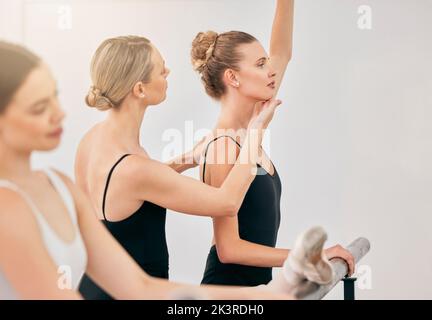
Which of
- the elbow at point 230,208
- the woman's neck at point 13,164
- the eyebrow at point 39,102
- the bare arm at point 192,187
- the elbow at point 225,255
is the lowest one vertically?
the elbow at point 225,255

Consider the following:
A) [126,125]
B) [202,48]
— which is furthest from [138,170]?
[202,48]

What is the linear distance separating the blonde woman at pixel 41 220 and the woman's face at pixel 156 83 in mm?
421

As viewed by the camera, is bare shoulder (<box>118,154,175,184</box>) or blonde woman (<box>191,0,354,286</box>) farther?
blonde woman (<box>191,0,354,286</box>)

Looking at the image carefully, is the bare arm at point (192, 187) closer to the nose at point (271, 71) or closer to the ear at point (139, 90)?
the ear at point (139, 90)

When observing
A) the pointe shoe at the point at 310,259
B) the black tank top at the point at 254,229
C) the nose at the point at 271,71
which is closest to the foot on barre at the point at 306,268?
the pointe shoe at the point at 310,259

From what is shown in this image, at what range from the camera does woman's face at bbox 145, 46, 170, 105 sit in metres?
1.81

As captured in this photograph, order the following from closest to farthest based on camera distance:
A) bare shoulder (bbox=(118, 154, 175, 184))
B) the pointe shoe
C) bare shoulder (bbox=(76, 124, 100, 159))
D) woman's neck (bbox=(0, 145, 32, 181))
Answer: the pointe shoe → woman's neck (bbox=(0, 145, 32, 181)) → bare shoulder (bbox=(118, 154, 175, 184)) → bare shoulder (bbox=(76, 124, 100, 159))

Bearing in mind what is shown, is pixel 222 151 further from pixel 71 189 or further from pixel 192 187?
pixel 71 189

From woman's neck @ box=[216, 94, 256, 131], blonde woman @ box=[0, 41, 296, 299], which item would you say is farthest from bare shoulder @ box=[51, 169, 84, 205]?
woman's neck @ box=[216, 94, 256, 131]

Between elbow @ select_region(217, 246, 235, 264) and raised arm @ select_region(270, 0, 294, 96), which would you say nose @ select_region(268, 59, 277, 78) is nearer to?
raised arm @ select_region(270, 0, 294, 96)

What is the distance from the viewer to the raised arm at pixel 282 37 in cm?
211

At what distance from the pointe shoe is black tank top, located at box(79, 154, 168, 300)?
0.53m
